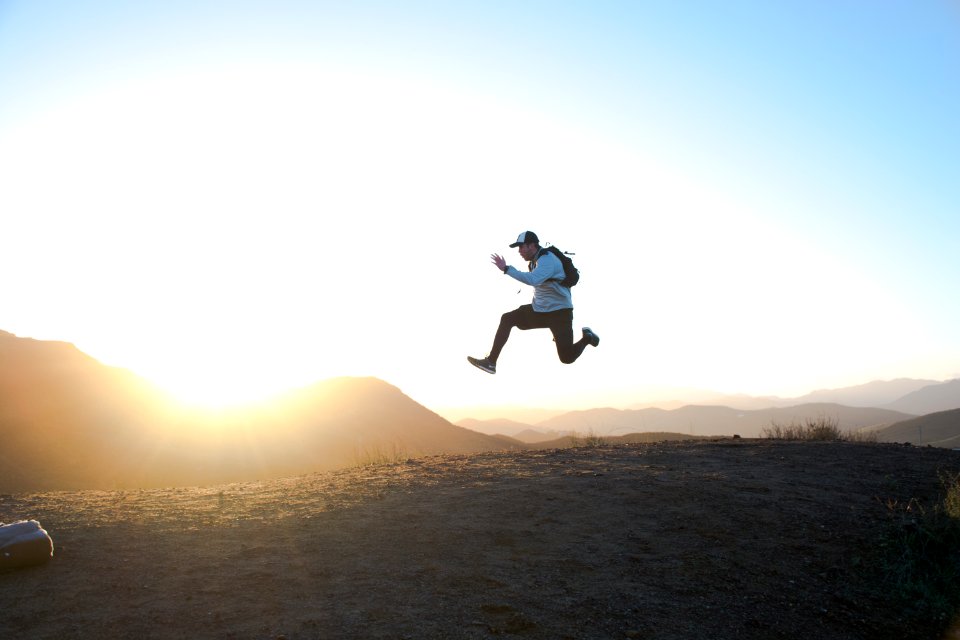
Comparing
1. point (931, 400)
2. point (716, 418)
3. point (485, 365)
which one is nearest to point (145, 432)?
point (485, 365)

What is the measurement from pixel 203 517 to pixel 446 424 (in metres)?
34.2

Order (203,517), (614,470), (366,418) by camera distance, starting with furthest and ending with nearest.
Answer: (366,418) → (614,470) → (203,517)

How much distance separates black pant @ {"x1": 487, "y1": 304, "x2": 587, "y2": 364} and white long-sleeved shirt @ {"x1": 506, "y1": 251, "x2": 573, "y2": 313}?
118mm

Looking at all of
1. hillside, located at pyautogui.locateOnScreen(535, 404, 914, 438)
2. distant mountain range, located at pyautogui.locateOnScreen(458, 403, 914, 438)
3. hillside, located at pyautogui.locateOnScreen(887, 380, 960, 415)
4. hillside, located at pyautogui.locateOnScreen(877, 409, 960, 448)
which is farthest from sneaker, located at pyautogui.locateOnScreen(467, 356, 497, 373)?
hillside, located at pyautogui.locateOnScreen(887, 380, 960, 415)

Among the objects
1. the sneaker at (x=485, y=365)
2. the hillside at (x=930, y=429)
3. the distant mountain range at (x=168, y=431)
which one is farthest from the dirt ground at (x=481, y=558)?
the hillside at (x=930, y=429)

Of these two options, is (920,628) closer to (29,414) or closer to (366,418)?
(29,414)

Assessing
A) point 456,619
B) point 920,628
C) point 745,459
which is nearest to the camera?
point 456,619

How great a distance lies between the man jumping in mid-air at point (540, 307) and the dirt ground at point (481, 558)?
1606 millimetres

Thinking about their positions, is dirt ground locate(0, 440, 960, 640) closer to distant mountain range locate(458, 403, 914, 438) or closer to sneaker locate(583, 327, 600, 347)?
sneaker locate(583, 327, 600, 347)

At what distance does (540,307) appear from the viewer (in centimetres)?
852

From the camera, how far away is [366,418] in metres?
38.6

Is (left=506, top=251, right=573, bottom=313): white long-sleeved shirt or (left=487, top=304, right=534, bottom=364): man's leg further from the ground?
(left=506, top=251, right=573, bottom=313): white long-sleeved shirt

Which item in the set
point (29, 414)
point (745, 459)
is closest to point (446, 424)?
point (29, 414)

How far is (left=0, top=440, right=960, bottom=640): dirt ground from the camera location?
4504 millimetres
